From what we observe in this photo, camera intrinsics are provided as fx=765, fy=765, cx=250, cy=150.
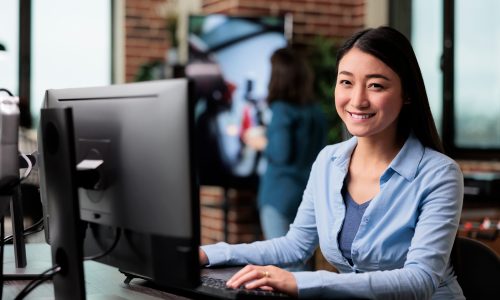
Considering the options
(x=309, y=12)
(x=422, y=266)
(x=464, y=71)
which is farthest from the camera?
(x=309, y=12)

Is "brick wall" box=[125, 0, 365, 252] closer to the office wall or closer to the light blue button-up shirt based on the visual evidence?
the office wall

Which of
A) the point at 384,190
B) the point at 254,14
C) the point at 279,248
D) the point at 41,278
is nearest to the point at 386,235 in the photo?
the point at 384,190

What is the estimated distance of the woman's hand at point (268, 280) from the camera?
1492mm

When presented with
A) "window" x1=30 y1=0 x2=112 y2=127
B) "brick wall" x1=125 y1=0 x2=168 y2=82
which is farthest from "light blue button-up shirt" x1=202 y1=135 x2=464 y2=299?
"brick wall" x1=125 y1=0 x2=168 y2=82

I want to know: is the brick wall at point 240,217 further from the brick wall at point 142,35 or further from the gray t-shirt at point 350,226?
the gray t-shirt at point 350,226

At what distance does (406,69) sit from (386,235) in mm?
403

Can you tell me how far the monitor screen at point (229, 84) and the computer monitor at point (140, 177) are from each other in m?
2.90

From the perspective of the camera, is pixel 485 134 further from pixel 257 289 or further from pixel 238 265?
pixel 257 289

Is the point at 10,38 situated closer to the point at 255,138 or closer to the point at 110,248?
the point at 255,138

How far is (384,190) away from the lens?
1852mm

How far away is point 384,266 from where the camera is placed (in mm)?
1832

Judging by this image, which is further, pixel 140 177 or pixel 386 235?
pixel 386 235

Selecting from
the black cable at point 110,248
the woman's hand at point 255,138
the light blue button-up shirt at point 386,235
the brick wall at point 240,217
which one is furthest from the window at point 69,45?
the black cable at point 110,248

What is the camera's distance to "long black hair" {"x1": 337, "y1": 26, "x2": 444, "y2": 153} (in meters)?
1.83
